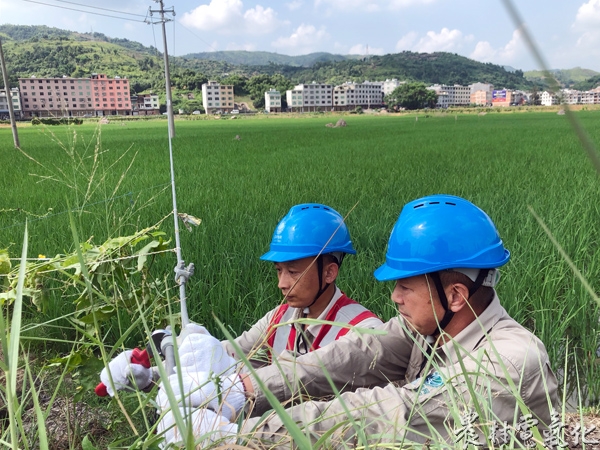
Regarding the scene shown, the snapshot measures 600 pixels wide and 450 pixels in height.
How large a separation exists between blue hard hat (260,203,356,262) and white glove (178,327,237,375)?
726 mm

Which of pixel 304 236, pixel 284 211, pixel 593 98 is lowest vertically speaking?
pixel 284 211

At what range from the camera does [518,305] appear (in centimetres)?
251

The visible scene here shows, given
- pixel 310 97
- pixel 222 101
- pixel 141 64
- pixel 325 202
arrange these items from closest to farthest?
pixel 325 202 → pixel 141 64 → pixel 222 101 → pixel 310 97

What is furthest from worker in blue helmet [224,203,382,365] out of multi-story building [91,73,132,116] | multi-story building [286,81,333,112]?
multi-story building [286,81,333,112]

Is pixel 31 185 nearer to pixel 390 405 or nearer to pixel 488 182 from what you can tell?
pixel 488 182

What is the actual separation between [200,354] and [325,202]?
3678 mm

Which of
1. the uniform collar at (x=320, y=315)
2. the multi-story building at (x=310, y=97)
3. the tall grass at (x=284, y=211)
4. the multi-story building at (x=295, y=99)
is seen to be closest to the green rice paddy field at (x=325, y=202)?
the tall grass at (x=284, y=211)

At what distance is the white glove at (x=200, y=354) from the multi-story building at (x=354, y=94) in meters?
59.0

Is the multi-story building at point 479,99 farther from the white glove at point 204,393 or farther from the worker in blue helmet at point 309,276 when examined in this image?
the white glove at point 204,393

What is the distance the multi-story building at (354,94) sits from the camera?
60562 mm

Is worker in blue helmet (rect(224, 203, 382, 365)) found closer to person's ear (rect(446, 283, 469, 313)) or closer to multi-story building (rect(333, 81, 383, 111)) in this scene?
person's ear (rect(446, 283, 469, 313))

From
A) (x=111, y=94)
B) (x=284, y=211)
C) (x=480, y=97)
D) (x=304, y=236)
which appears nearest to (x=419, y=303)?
(x=304, y=236)

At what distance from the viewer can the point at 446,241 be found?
1437 mm

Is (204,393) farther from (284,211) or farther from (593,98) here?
(284,211)
